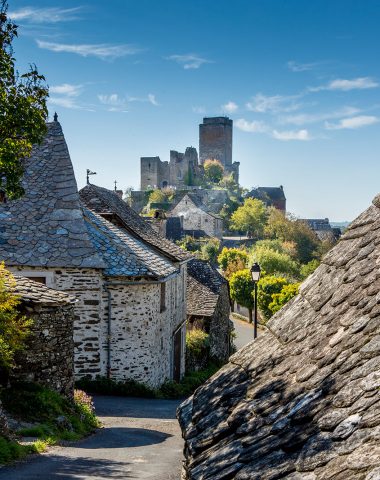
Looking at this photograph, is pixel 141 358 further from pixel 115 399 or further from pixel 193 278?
pixel 193 278

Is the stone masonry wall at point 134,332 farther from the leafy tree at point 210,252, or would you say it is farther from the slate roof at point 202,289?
the leafy tree at point 210,252

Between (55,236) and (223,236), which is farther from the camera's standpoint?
(223,236)

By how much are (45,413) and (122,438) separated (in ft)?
5.05

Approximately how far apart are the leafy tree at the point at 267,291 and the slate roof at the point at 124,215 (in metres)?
22.8

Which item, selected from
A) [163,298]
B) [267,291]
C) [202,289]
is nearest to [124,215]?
[163,298]

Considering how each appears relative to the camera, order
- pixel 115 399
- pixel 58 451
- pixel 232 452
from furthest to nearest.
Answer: pixel 115 399
pixel 58 451
pixel 232 452

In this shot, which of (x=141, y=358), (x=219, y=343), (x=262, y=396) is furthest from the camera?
(x=219, y=343)

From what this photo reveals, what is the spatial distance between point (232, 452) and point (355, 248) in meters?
2.11

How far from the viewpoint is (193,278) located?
3353cm

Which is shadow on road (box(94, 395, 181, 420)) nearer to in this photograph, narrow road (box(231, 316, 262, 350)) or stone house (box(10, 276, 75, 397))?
stone house (box(10, 276, 75, 397))

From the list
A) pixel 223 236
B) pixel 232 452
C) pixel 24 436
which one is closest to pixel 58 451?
pixel 24 436

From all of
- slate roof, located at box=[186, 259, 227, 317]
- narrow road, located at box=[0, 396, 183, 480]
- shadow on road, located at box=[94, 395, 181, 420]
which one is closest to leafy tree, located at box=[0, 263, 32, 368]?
narrow road, located at box=[0, 396, 183, 480]

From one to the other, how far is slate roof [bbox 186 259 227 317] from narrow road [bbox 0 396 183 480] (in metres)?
15.7

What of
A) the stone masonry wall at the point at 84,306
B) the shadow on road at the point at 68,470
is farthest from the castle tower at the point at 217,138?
the shadow on road at the point at 68,470
